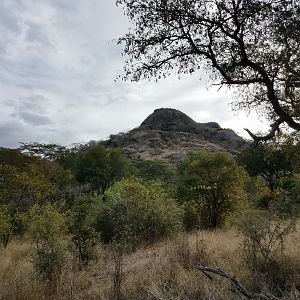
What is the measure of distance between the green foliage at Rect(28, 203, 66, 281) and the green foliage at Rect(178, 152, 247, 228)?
30.1 ft

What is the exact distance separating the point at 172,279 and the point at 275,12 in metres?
5.69

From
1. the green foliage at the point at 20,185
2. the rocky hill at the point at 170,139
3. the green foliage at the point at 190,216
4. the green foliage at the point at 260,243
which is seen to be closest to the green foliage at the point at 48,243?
the green foliage at the point at 260,243

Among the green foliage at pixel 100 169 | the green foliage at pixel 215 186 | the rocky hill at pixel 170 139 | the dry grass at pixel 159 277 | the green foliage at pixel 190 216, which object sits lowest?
the dry grass at pixel 159 277

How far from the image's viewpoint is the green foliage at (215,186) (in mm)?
20969

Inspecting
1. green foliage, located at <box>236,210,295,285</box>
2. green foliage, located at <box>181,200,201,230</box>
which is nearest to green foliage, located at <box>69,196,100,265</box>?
green foliage, located at <box>236,210,295,285</box>

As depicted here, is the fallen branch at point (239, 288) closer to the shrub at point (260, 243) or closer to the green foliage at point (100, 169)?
the shrub at point (260, 243)

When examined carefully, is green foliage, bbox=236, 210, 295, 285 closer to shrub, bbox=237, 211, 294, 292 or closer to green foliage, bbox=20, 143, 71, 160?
shrub, bbox=237, 211, 294, 292

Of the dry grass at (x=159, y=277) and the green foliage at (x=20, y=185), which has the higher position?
the green foliage at (x=20, y=185)

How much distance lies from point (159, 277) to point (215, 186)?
1225cm

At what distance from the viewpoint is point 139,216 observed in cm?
1834

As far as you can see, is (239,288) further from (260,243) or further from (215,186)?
(215,186)

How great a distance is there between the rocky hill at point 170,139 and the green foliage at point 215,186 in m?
56.9

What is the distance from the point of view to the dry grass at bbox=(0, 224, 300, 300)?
25.1 feet

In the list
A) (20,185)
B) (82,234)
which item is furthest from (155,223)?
(20,185)
